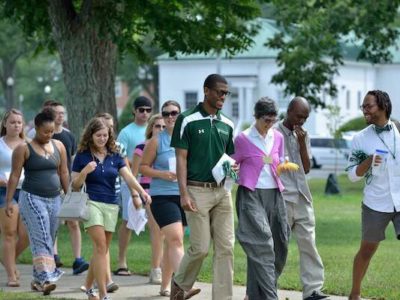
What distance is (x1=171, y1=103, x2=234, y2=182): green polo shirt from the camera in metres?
9.56

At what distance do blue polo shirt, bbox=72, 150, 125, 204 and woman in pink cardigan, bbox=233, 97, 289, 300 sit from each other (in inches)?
51.7

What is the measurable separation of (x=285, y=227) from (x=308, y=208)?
40 cm

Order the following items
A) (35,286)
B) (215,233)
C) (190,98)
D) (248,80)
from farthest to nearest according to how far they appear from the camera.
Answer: (190,98) → (248,80) → (35,286) → (215,233)

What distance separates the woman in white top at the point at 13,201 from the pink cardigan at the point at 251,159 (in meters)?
3.33

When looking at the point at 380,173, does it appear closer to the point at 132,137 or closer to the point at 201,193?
the point at 201,193

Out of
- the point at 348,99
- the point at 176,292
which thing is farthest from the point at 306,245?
the point at 348,99

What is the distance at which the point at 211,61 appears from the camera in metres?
74.0

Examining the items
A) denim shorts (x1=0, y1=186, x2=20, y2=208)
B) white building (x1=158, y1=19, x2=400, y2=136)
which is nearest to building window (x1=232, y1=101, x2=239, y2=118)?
white building (x1=158, y1=19, x2=400, y2=136)

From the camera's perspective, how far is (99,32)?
1888 centimetres

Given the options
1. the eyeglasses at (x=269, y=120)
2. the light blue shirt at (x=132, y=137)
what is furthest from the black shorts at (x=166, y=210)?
the light blue shirt at (x=132, y=137)

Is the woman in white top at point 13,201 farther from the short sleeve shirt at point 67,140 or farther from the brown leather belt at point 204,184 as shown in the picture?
the brown leather belt at point 204,184

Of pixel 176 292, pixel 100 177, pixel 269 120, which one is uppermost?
pixel 269 120

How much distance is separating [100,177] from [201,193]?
1306mm

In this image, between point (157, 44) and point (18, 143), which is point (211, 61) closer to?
point (157, 44)
